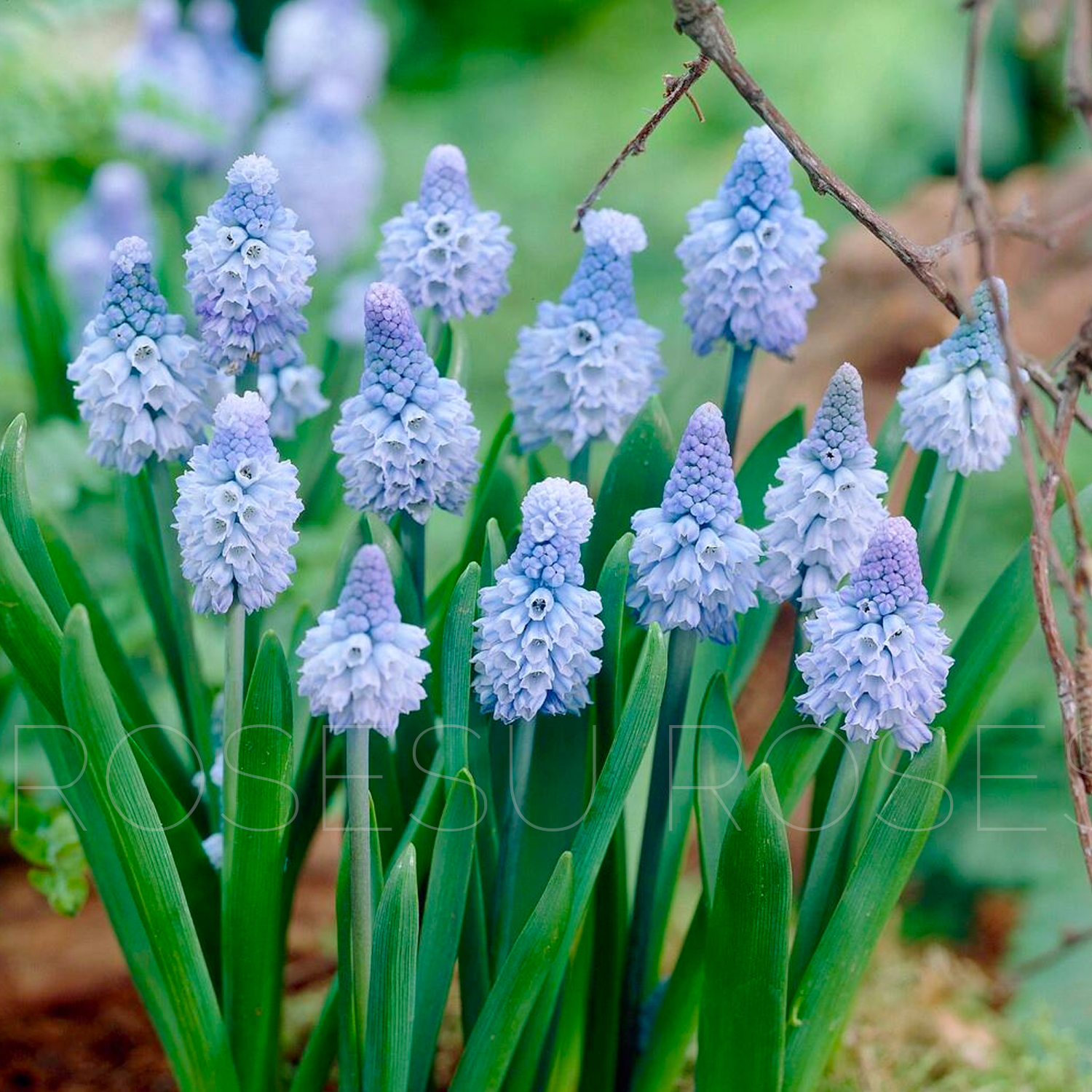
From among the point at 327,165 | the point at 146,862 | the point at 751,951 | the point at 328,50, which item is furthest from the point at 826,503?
the point at 328,50

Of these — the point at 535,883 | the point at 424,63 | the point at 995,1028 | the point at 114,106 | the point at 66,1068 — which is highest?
the point at 424,63

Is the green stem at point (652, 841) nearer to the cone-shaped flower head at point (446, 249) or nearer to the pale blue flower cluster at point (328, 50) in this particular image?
the cone-shaped flower head at point (446, 249)

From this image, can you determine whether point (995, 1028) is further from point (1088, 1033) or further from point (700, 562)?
point (700, 562)

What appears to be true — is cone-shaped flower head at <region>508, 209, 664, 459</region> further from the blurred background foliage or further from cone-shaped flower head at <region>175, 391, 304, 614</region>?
the blurred background foliage

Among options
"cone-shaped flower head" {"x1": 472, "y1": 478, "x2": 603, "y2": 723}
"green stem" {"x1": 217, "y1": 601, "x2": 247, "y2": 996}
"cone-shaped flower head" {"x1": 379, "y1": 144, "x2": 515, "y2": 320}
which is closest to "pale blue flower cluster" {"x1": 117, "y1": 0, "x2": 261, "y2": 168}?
"cone-shaped flower head" {"x1": 379, "y1": 144, "x2": 515, "y2": 320}

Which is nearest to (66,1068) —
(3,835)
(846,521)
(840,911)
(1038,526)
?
(3,835)

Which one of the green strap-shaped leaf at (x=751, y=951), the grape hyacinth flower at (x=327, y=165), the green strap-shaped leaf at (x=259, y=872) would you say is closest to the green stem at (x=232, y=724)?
the green strap-shaped leaf at (x=259, y=872)
